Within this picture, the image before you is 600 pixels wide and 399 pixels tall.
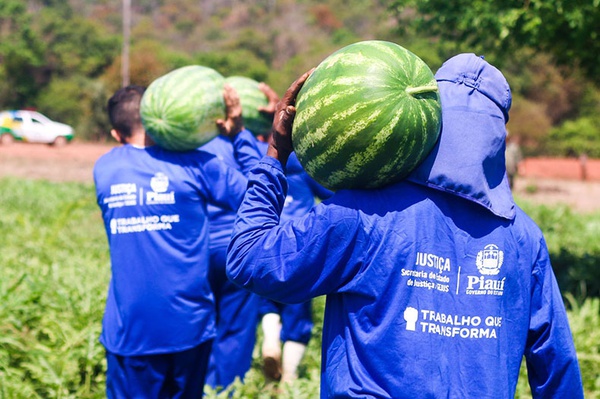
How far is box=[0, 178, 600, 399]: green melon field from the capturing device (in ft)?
15.9

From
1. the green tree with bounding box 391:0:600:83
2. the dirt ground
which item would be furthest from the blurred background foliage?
the green tree with bounding box 391:0:600:83

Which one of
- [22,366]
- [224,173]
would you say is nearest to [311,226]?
[224,173]

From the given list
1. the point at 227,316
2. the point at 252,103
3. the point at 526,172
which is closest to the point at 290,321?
the point at 227,316

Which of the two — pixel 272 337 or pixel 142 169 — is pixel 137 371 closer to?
pixel 142 169

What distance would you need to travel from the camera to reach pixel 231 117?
12.9 ft

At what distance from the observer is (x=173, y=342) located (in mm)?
3811

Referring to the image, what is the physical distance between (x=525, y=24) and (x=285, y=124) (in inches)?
219

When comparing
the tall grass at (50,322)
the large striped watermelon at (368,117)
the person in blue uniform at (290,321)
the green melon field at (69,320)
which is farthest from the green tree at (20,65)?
the large striped watermelon at (368,117)

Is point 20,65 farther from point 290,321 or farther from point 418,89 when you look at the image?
point 418,89

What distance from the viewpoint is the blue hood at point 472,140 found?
2.21 m

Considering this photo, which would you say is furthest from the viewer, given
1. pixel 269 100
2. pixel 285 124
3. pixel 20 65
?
pixel 20 65

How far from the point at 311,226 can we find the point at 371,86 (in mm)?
462

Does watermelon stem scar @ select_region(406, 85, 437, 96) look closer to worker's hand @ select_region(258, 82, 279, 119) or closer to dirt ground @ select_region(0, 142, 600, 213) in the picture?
worker's hand @ select_region(258, 82, 279, 119)

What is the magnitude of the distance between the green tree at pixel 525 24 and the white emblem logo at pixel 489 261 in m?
4.74
